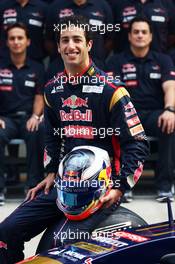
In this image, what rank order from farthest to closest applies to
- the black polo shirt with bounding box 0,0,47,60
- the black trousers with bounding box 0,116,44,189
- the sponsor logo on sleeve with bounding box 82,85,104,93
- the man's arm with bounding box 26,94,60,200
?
the black polo shirt with bounding box 0,0,47,60 < the black trousers with bounding box 0,116,44,189 < the man's arm with bounding box 26,94,60,200 < the sponsor logo on sleeve with bounding box 82,85,104,93

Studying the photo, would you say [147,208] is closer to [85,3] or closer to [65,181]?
[85,3]

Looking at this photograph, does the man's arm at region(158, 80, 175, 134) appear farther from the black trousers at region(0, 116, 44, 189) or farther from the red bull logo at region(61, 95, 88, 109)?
the red bull logo at region(61, 95, 88, 109)

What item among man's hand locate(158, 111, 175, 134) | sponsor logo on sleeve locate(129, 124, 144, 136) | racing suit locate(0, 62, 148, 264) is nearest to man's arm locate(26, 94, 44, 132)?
man's hand locate(158, 111, 175, 134)

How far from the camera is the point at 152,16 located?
7926 mm

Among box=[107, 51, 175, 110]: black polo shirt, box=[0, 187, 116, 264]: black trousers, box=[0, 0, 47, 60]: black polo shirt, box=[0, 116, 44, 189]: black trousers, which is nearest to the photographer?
box=[0, 187, 116, 264]: black trousers

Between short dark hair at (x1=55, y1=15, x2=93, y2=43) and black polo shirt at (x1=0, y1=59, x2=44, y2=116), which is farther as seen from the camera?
black polo shirt at (x1=0, y1=59, x2=44, y2=116)

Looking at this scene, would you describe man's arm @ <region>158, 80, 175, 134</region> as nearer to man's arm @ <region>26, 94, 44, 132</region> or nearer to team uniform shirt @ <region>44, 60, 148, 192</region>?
man's arm @ <region>26, 94, 44, 132</region>

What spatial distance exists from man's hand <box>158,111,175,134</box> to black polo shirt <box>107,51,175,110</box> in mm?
369

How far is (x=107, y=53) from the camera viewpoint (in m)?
8.19

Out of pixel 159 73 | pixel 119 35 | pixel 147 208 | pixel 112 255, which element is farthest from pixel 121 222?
pixel 119 35

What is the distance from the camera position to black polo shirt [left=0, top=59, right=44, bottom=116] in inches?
303

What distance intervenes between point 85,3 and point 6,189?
219 cm

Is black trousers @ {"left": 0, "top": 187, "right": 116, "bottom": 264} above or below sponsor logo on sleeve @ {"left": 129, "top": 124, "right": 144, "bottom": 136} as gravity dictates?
below

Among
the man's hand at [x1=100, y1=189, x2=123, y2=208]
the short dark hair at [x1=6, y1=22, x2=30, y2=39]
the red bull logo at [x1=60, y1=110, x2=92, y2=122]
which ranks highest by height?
the short dark hair at [x1=6, y1=22, x2=30, y2=39]
